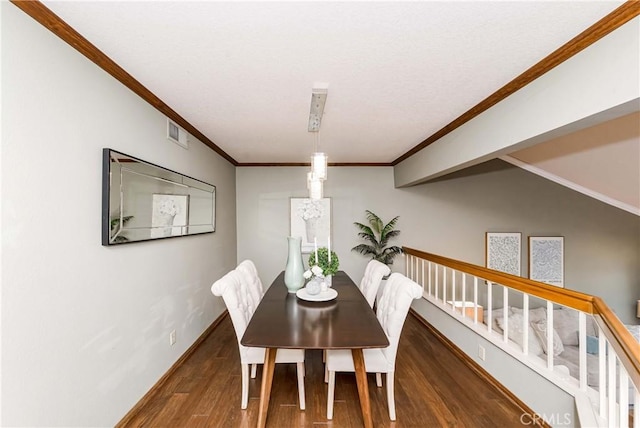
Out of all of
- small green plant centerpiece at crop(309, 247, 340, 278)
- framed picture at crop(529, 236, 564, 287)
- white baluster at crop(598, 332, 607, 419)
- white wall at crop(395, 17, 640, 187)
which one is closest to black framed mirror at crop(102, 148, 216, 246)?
small green plant centerpiece at crop(309, 247, 340, 278)

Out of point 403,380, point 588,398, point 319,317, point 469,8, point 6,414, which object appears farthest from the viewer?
point 403,380

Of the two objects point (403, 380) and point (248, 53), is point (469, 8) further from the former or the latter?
point (403, 380)

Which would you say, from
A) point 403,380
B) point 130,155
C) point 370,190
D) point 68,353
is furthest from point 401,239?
point 68,353

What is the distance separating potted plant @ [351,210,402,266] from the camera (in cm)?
510

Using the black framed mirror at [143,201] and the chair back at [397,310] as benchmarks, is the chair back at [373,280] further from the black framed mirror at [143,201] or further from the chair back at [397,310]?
the black framed mirror at [143,201]

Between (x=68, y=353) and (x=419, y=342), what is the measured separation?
323 cm

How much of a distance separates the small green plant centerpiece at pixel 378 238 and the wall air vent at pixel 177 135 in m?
3.07

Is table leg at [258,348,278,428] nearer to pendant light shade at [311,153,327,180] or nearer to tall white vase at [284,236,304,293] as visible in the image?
tall white vase at [284,236,304,293]

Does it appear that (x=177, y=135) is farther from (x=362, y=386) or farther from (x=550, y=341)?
(x=550, y=341)

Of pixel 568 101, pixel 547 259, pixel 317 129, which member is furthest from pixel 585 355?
pixel 547 259

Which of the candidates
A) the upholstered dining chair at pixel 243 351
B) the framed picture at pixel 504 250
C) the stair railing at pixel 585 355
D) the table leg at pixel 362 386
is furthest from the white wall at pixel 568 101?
the framed picture at pixel 504 250

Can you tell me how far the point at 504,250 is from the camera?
5238mm

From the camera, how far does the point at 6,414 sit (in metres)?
1.32

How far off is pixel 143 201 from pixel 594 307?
2.97 m
